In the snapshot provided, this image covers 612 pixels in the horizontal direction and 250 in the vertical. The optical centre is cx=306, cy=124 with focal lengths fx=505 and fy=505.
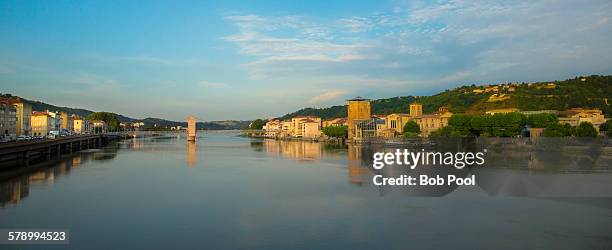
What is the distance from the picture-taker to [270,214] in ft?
38.2

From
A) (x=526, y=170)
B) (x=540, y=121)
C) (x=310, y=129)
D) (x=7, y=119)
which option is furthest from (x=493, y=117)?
(x=310, y=129)

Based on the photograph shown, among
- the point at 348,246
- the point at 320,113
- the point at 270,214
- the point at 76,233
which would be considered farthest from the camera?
the point at 320,113

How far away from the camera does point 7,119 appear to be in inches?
1775

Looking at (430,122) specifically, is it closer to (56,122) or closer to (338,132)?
(338,132)

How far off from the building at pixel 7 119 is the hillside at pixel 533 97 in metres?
54.3

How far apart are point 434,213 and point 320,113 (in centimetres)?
12987

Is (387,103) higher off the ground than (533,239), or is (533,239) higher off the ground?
(387,103)

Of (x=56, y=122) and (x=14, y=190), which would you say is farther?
(x=56, y=122)

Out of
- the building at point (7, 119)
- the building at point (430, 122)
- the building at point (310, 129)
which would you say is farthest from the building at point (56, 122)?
the building at point (430, 122)

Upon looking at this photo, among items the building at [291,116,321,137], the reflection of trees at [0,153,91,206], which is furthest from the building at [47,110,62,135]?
the reflection of trees at [0,153,91,206]

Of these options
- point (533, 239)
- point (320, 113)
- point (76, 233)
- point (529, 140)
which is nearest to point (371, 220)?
point (533, 239)

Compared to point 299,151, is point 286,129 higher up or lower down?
higher up

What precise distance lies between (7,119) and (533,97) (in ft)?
198

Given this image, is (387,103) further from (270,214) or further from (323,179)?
(270,214)
